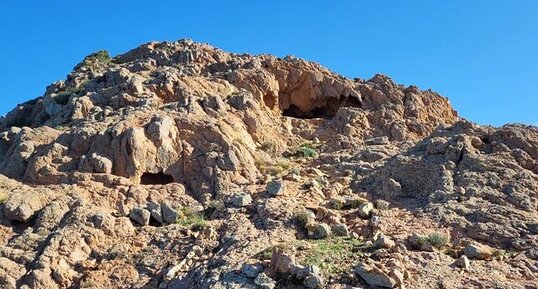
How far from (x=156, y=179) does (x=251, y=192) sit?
3.50 m

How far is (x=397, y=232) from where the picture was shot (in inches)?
506

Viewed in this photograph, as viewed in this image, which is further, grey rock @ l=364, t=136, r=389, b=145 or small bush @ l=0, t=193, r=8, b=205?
grey rock @ l=364, t=136, r=389, b=145

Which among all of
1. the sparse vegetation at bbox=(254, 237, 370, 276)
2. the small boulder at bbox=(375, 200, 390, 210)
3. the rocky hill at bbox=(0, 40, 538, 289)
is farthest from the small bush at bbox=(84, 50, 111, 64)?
the sparse vegetation at bbox=(254, 237, 370, 276)

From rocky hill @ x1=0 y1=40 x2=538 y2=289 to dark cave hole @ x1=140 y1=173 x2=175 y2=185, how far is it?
56 millimetres

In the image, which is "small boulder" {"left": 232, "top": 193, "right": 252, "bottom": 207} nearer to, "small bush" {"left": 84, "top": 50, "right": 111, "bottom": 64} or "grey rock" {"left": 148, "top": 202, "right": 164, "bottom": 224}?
"grey rock" {"left": 148, "top": 202, "right": 164, "bottom": 224}

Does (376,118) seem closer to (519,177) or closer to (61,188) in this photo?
(519,177)

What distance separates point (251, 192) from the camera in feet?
51.8

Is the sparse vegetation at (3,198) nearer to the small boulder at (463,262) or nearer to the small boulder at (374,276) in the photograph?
the small boulder at (374,276)

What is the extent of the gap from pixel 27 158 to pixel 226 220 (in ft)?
24.5

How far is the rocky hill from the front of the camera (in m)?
11.5

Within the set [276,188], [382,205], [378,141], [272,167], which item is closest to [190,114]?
[272,167]

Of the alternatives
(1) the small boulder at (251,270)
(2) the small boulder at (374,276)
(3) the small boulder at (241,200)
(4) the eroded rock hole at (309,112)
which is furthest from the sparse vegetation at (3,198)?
(4) the eroded rock hole at (309,112)

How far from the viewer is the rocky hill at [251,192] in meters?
11.5

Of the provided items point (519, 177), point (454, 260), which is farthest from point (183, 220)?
point (519, 177)
